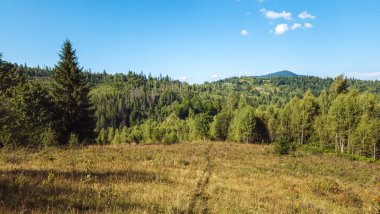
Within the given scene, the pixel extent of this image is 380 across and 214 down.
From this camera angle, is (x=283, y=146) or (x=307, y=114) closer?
(x=283, y=146)

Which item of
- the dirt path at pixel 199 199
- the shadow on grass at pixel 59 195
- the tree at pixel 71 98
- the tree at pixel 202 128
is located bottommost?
the tree at pixel 202 128

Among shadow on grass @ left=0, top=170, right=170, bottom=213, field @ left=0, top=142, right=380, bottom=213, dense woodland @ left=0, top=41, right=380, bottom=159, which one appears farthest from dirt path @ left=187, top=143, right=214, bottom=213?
dense woodland @ left=0, top=41, right=380, bottom=159

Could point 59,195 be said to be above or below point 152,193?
above

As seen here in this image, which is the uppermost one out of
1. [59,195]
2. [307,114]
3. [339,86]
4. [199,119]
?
[339,86]

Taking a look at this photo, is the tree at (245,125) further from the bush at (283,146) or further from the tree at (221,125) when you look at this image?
the bush at (283,146)

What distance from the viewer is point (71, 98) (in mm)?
27312

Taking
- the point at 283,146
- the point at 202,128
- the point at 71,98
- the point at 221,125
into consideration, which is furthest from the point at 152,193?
the point at 221,125

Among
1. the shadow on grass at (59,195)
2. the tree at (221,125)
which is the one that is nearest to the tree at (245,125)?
the tree at (221,125)

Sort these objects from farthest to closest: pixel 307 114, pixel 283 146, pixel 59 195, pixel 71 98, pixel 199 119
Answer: pixel 199 119
pixel 307 114
pixel 283 146
pixel 71 98
pixel 59 195

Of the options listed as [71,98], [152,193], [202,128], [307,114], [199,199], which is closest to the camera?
[152,193]

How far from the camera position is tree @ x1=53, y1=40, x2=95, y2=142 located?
26.7 metres

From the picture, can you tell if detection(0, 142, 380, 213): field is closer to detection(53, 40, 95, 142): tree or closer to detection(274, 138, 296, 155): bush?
detection(53, 40, 95, 142): tree

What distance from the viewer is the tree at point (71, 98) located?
26734 mm

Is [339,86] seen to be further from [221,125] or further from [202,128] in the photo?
[202,128]
